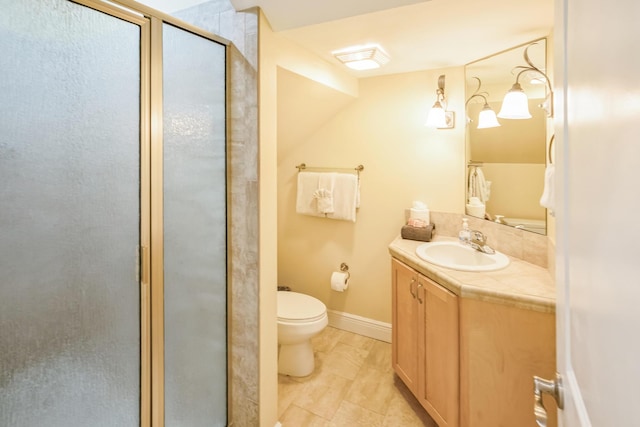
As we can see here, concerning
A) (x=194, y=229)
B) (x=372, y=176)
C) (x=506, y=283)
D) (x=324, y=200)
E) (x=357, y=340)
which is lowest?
(x=357, y=340)

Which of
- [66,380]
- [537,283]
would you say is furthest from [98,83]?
[537,283]

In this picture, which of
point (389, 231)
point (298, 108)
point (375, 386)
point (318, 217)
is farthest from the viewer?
point (318, 217)

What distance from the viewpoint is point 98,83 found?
3.40 feet

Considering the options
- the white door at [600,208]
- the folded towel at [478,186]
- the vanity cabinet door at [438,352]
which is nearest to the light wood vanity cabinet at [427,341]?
the vanity cabinet door at [438,352]

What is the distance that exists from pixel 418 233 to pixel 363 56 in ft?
3.94

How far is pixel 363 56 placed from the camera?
2.02 meters

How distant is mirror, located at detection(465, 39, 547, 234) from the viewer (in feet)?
5.89

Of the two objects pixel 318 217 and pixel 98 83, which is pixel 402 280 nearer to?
pixel 318 217

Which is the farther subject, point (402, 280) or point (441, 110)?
point (441, 110)

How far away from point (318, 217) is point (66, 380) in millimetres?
2096

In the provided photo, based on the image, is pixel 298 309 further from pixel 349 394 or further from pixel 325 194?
pixel 325 194

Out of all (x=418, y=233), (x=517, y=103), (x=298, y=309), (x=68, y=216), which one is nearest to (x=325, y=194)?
(x=418, y=233)

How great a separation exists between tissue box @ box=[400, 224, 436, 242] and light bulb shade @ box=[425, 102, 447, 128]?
703 millimetres

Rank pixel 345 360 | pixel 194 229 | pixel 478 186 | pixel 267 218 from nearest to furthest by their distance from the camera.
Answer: pixel 194 229 → pixel 267 218 → pixel 478 186 → pixel 345 360
